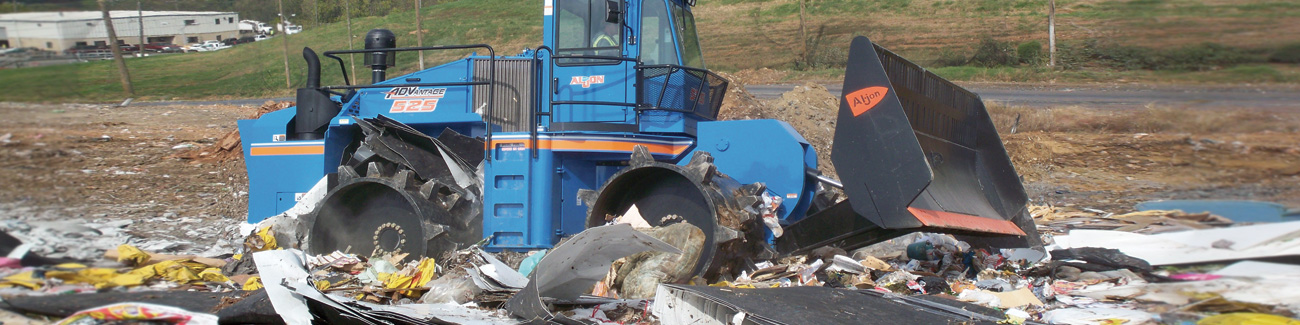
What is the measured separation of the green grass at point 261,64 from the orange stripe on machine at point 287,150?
1205 mm

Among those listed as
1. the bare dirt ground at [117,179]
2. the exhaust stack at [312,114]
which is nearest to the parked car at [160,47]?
the bare dirt ground at [117,179]

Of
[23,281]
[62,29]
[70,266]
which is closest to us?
[23,281]

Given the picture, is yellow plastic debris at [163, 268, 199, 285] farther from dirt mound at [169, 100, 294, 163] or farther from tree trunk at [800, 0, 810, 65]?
tree trunk at [800, 0, 810, 65]

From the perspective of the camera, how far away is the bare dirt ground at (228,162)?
139 inches

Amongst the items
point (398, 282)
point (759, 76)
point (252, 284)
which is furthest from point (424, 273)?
point (759, 76)

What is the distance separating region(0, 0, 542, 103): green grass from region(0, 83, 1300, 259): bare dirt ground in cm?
17

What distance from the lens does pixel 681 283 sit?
5.52 meters

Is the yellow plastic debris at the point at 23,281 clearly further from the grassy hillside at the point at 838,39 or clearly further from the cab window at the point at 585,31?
the cab window at the point at 585,31

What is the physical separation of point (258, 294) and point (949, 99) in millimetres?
4702

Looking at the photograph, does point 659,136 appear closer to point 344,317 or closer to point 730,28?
point 344,317

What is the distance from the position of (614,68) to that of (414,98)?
1.75 meters

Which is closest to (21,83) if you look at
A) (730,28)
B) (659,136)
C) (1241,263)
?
(659,136)

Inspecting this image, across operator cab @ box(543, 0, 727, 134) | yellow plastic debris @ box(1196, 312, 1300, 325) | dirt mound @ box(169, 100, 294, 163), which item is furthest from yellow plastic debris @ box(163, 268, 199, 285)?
dirt mound @ box(169, 100, 294, 163)

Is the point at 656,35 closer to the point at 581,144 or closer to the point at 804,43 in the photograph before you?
the point at 581,144
